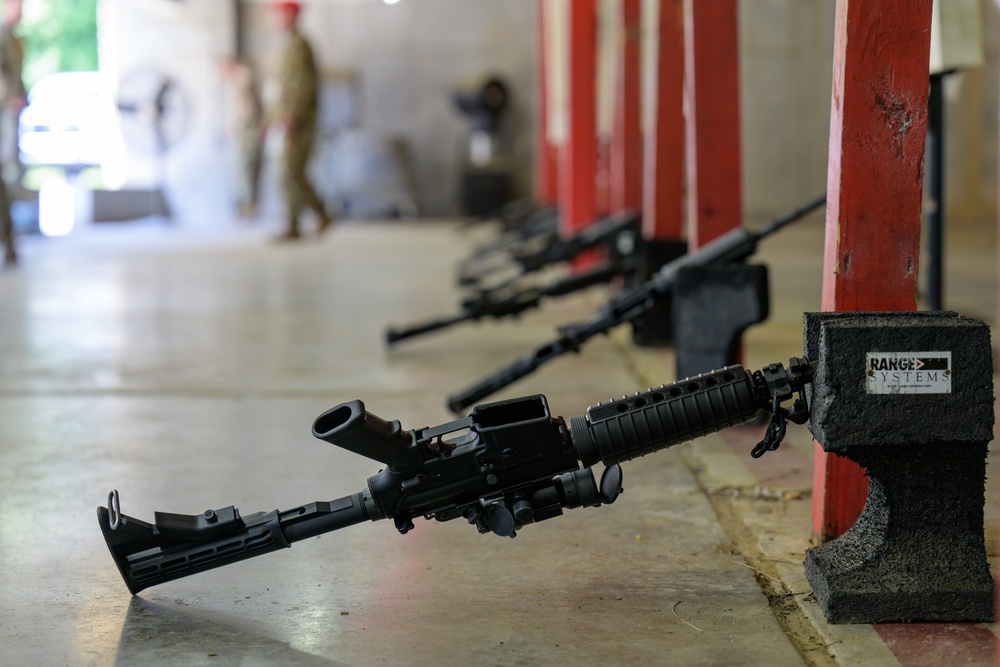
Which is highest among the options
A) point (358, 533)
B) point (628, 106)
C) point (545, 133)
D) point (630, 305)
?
point (628, 106)

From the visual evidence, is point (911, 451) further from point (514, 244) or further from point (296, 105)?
point (296, 105)

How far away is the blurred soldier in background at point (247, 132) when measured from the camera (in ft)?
51.8

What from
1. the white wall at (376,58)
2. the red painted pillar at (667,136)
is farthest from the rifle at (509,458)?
the white wall at (376,58)

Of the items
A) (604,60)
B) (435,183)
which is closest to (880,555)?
(604,60)

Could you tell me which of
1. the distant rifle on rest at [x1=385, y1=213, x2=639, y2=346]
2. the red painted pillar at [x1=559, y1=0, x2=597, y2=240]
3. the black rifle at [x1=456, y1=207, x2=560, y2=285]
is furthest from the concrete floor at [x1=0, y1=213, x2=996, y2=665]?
the red painted pillar at [x1=559, y1=0, x2=597, y2=240]

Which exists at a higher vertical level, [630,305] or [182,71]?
[182,71]

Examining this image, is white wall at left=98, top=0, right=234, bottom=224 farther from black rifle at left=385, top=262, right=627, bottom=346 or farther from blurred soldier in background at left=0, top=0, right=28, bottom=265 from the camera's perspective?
black rifle at left=385, top=262, right=627, bottom=346

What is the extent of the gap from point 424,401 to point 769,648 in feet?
7.33

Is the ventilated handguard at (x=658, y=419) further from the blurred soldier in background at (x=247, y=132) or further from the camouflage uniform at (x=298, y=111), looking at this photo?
the blurred soldier in background at (x=247, y=132)

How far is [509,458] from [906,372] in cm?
65

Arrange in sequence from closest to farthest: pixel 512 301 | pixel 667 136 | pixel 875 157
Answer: pixel 875 157 → pixel 512 301 → pixel 667 136

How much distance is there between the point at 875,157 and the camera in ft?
7.11

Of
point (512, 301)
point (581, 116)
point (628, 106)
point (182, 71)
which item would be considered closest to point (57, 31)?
point (182, 71)

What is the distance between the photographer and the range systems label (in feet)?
6.16
